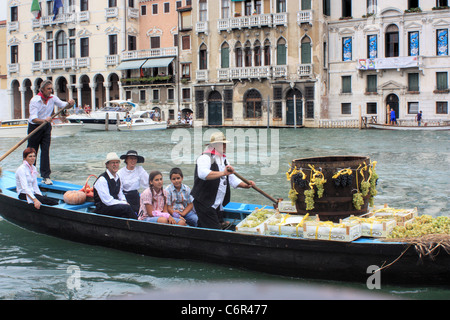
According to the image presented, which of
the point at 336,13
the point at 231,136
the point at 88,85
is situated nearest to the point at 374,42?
the point at 336,13

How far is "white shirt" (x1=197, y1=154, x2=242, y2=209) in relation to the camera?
561 cm

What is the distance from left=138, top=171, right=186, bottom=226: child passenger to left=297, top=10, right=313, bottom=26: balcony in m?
26.8

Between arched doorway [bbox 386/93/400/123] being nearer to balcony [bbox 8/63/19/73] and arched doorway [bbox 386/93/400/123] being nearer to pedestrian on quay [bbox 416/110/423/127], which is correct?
pedestrian on quay [bbox 416/110/423/127]

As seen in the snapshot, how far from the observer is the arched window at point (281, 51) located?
32688mm

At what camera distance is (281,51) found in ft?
108

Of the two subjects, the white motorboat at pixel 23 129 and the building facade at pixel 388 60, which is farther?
the building facade at pixel 388 60

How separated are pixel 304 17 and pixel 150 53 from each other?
11.0 meters

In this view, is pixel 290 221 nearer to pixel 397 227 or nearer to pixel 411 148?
pixel 397 227

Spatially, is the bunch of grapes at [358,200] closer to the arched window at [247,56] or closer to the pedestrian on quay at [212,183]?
the pedestrian on quay at [212,183]

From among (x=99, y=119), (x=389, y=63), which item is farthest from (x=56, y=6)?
(x=389, y=63)

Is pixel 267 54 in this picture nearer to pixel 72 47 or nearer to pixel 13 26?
pixel 72 47

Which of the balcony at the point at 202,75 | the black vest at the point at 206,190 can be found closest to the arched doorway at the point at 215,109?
the balcony at the point at 202,75

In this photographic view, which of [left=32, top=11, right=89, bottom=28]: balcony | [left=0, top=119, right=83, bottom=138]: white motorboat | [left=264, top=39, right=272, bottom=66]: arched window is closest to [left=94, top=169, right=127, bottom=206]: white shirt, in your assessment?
[left=0, top=119, right=83, bottom=138]: white motorboat

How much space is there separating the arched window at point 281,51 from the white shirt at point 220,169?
27459 millimetres
